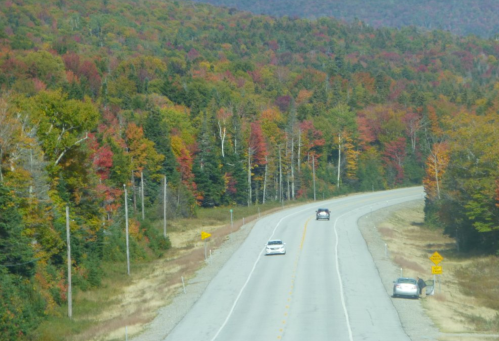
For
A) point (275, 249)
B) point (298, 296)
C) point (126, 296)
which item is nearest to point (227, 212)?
point (275, 249)

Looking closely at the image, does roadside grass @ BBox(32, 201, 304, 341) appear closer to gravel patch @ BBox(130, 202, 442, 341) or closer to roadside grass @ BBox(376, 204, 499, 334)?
gravel patch @ BBox(130, 202, 442, 341)

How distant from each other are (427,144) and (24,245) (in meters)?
108

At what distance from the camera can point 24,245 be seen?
4550 centimetres

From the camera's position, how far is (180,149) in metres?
104

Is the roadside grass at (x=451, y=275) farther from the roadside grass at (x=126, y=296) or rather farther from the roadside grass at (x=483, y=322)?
the roadside grass at (x=126, y=296)

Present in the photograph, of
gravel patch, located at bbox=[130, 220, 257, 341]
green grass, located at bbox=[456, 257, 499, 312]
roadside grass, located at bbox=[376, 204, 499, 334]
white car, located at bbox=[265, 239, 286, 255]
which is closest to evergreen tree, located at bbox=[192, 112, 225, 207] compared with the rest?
roadside grass, located at bbox=[376, 204, 499, 334]

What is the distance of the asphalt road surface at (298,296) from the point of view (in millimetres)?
32219

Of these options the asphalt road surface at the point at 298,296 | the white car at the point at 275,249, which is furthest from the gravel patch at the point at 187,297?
the white car at the point at 275,249

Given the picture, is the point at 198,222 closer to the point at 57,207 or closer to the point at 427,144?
the point at 57,207

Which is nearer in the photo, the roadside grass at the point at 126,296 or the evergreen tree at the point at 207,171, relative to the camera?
the roadside grass at the point at 126,296

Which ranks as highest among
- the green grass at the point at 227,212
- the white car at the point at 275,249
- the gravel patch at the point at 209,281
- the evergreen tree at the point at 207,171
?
the evergreen tree at the point at 207,171

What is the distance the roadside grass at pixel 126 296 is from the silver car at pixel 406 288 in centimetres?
1294

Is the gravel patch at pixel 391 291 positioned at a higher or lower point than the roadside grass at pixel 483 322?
higher

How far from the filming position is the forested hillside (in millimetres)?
50969
